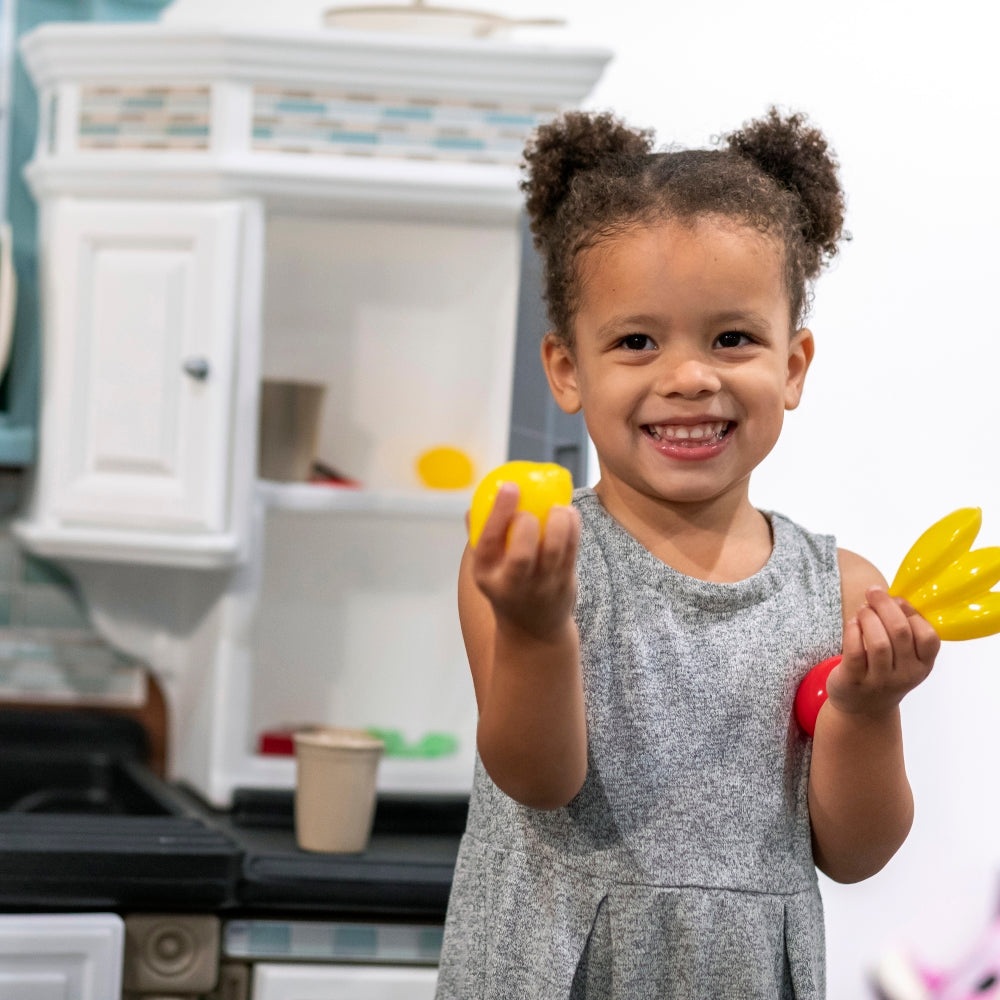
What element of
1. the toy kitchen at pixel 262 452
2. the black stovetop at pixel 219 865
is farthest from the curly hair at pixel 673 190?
the black stovetop at pixel 219 865

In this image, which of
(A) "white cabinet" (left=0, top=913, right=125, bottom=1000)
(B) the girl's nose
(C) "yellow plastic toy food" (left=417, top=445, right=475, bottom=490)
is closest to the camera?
(B) the girl's nose

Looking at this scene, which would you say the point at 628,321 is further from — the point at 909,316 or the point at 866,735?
the point at 909,316

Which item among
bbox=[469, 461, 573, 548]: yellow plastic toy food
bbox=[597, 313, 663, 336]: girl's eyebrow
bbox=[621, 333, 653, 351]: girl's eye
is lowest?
bbox=[469, 461, 573, 548]: yellow plastic toy food

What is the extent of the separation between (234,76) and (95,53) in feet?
0.58

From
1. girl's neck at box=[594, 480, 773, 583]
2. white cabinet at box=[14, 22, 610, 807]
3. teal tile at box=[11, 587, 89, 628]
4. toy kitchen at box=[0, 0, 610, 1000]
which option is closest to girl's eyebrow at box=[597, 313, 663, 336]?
girl's neck at box=[594, 480, 773, 583]

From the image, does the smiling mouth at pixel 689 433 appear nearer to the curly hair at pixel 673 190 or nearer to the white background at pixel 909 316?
the curly hair at pixel 673 190

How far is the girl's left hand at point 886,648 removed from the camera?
649 mm

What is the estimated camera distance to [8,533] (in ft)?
5.87

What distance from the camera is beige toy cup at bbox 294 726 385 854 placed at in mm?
1396

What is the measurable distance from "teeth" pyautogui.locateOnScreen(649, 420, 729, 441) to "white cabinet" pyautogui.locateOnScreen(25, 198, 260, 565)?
858 millimetres

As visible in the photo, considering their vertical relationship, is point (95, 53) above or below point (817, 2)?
below

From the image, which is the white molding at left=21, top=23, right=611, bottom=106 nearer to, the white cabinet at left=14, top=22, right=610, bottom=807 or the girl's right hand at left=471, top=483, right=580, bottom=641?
the white cabinet at left=14, top=22, right=610, bottom=807

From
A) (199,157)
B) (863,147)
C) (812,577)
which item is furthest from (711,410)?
(863,147)

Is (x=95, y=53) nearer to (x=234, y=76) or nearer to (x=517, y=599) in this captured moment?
(x=234, y=76)
